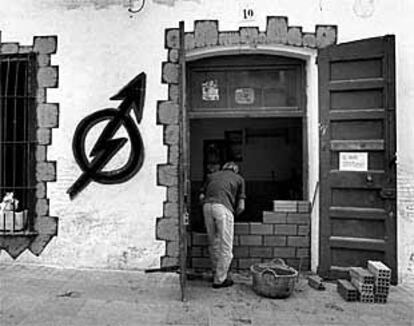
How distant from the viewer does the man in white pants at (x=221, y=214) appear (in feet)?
18.1

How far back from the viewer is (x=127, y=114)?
245 inches

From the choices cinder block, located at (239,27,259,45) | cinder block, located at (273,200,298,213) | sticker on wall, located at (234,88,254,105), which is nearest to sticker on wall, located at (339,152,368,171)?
cinder block, located at (273,200,298,213)

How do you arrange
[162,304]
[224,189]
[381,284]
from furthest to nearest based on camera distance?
[224,189], [381,284], [162,304]

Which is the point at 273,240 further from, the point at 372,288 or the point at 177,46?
the point at 177,46

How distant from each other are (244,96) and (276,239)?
2027 mm

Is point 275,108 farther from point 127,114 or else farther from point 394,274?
point 394,274

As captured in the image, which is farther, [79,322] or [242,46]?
[242,46]

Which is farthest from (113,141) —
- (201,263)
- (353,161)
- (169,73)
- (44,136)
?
(353,161)

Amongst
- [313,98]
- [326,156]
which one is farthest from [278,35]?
[326,156]

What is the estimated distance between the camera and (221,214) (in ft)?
18.2

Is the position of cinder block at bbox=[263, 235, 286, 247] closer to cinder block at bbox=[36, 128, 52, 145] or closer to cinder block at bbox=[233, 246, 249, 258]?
cinder block at bbox=[233, 246, 249, 258]

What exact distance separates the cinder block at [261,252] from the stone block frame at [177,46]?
1.03m

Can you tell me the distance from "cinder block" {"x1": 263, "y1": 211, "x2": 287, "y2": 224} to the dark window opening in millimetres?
1467

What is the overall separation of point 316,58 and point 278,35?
1.93ft
